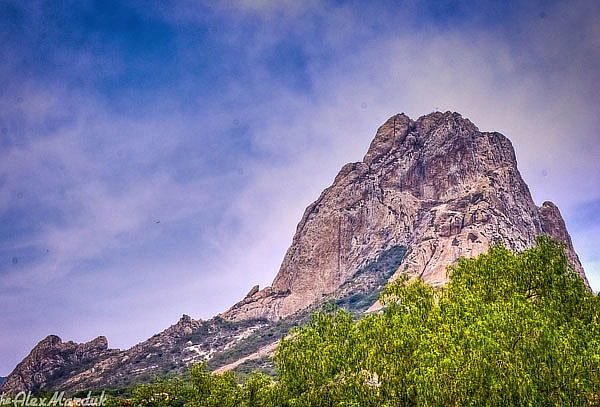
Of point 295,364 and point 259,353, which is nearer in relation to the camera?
point 295,364

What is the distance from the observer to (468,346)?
20.2 metres

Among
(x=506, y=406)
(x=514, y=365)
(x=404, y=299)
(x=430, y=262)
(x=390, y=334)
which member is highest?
(x=430, y=262)

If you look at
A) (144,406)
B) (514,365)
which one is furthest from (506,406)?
(144,406)

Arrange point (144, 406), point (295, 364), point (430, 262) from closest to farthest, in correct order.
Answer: point (295, 364) < point (144, 406) < point (430, 262)

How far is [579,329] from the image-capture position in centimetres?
2294

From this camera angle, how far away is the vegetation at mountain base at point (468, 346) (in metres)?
18.6

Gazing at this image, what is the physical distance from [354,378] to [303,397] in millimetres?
4063

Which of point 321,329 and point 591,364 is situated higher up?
point 321,329

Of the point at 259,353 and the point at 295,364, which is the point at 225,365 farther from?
the point at 295,364

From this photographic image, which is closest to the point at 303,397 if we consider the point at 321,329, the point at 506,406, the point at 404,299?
the point at 321,329

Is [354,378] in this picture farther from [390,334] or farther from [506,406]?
[506,406]

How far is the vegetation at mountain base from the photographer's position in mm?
18609

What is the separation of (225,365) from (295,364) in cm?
16756

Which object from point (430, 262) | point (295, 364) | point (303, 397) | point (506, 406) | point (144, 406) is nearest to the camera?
point (506, 406)
